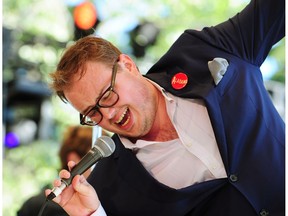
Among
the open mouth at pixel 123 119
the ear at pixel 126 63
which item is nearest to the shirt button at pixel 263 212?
the open mouth at pixel 123 119

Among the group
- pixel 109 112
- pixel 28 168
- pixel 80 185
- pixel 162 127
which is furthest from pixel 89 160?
pixel 28 168

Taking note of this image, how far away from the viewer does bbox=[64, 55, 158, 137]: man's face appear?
1.75 metres

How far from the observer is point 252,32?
5.56 feet

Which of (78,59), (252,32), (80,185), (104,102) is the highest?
(252,32)

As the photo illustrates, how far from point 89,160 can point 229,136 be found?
0.42 meters

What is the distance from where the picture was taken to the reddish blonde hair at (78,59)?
5.96 feet

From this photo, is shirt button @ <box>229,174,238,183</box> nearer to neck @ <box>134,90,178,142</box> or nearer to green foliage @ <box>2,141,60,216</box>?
neck @ <box>134,90,178,142</box>

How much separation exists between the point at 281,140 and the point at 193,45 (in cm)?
44

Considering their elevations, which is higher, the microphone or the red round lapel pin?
the red round lapel pin

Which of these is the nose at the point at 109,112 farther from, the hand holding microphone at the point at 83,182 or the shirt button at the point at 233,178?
the shirt button at the point at 233,178

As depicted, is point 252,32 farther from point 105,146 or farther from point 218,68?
point 105,146

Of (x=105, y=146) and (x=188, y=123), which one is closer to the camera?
(x=105, y=146)

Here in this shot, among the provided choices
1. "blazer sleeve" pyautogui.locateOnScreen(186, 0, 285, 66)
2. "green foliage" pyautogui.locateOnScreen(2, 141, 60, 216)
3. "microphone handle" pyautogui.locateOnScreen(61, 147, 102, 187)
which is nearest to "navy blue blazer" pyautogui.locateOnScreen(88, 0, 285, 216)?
"blazer sleeve" pyautogui.locateOnScreen(186, 0, 285, 66)

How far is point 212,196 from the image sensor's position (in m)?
1.64
